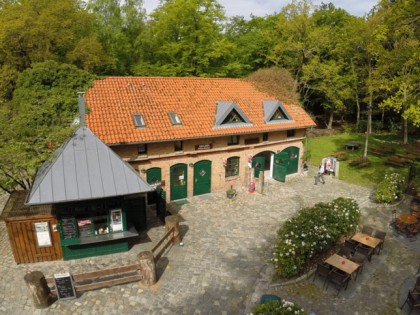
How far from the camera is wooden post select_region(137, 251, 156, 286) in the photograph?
10906mm

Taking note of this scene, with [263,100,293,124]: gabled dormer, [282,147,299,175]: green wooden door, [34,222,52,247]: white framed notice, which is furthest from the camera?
[282,147,299,175]: green wooden door

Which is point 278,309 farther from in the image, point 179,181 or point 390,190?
point 390,190

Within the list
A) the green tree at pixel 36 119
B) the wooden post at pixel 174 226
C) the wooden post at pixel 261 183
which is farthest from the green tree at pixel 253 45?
the wooden post at pixel 174 226

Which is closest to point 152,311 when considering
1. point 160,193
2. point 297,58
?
point 160,193

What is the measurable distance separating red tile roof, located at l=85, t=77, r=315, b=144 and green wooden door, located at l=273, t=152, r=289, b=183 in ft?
6.87

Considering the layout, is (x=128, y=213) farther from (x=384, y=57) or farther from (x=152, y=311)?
(x=384, y=57)

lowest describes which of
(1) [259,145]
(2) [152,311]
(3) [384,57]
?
(2) [152,311]

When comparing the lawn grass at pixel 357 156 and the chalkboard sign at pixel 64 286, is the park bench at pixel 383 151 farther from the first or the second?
the chalkboard sign at pixel 64 286

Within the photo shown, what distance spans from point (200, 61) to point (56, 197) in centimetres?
2319

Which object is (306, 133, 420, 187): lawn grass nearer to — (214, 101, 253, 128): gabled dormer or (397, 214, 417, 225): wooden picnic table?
(397, 214, 417, 225): wooden picnic table

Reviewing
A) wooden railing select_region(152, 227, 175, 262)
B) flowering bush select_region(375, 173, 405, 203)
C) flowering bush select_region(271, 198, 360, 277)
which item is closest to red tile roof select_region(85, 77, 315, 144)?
wooden railing select_region(152, 227, 175, 262)

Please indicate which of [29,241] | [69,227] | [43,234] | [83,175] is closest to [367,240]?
[83,175]

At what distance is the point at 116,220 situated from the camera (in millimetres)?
12992

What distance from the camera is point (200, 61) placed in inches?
1217
